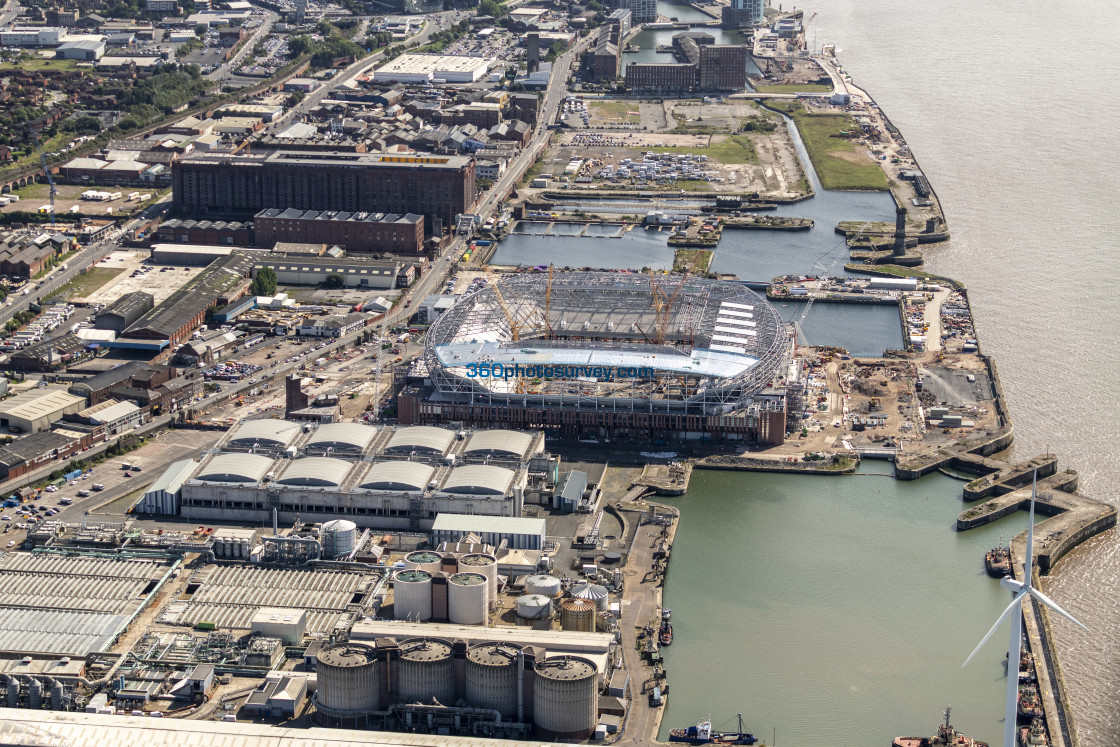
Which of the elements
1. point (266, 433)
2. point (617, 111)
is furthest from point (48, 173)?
point (266, 433)

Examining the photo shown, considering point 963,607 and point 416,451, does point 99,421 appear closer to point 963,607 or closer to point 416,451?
point 416,451

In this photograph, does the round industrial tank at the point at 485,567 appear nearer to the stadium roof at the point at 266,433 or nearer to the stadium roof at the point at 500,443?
the stadium roof at the point at 500,443

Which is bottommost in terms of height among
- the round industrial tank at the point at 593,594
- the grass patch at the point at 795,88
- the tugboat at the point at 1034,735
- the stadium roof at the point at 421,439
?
the tugboat at the point at 1034,735

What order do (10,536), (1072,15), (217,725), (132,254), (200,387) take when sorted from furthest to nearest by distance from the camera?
1. (1072,15)
2. (132,254)
3. (200,387)
4. (10,536)
5. (217,725)

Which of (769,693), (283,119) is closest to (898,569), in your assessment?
(769,693)

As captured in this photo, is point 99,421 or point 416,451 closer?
point 416,451

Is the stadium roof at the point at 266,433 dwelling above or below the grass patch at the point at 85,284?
above

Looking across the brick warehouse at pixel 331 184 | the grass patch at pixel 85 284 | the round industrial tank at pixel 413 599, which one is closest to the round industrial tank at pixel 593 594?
the round industrial tank at pixel 413 599
